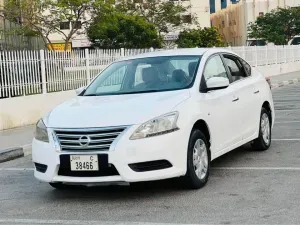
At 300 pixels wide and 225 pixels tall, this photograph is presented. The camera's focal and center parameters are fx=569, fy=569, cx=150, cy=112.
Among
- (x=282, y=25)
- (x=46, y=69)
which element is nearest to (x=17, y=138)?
(x=46, y=69)

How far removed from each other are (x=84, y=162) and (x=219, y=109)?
1964 millimetres

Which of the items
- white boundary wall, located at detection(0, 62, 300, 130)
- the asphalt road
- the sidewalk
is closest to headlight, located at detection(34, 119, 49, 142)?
the asphalt road

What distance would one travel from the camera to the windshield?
6.94m

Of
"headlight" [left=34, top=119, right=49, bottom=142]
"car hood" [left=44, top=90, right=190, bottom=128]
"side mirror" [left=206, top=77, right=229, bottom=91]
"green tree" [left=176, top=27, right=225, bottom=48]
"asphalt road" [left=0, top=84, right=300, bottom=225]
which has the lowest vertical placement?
"asphalt road" [left=0, top=84, right=300, bottom=225]

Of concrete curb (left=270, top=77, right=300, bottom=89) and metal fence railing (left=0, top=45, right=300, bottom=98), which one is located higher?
metal fence railing (left=0, top=45, right=300, bottom=98)

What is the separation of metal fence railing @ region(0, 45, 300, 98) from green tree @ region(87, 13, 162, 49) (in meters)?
24.4

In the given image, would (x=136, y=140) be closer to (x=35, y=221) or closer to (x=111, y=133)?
(x=111, y=133)

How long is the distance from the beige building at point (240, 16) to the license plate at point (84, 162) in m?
71.7

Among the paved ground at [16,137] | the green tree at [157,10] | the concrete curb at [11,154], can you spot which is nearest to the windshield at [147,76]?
the concrete curb at [11,154]

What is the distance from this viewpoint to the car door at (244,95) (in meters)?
7.61

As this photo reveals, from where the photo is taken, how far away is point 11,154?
9.70 m

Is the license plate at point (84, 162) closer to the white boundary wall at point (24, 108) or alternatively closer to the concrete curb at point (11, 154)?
the concrete curb at point (11, 154)

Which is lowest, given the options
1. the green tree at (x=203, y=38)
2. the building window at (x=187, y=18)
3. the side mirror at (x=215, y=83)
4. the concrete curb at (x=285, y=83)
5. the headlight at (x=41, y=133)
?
the concrete curb at (x=285, y=83)

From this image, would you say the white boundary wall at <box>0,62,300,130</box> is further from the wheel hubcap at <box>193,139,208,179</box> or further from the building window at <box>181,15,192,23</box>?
the building window at <box>181,15,192,23</box>
